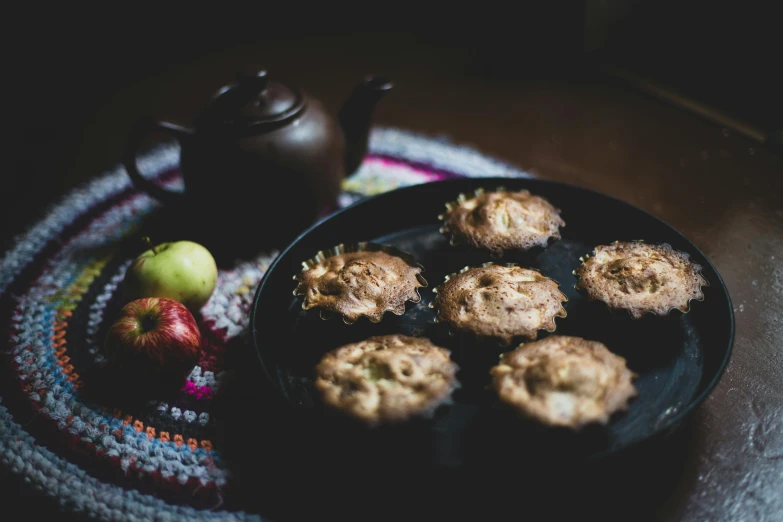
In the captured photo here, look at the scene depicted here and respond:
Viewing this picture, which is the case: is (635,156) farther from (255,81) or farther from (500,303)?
(255,81)

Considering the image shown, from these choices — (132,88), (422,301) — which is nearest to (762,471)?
(422,301)

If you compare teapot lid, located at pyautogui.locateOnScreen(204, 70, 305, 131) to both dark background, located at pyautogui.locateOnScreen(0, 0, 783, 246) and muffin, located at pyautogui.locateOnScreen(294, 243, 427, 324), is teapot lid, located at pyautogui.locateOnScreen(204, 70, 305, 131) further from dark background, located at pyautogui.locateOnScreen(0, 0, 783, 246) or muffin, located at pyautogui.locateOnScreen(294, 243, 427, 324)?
dark background, located at pyautogui.locateOnScreen(0, 0, 783, 246)

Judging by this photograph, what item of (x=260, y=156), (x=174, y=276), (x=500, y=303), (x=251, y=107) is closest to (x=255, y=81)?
(x=251, y=107)

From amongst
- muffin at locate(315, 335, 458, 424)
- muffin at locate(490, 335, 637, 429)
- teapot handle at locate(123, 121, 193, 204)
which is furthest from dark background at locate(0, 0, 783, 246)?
muffin at locate(490, 335, 637, 429)

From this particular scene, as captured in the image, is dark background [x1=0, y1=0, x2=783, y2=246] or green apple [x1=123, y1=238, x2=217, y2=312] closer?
green apple [x1=123, y1=238, x2=217, y2=312]

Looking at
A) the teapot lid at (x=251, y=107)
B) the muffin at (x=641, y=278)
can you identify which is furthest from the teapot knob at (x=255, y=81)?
the muffin at (x=641, y=278)

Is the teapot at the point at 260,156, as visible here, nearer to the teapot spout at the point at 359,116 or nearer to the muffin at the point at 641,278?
the teapot spout at the point at 359,116

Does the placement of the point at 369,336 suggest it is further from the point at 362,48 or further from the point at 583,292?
the point at 362,48

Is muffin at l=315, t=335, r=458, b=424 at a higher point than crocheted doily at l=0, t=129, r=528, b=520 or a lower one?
higher
